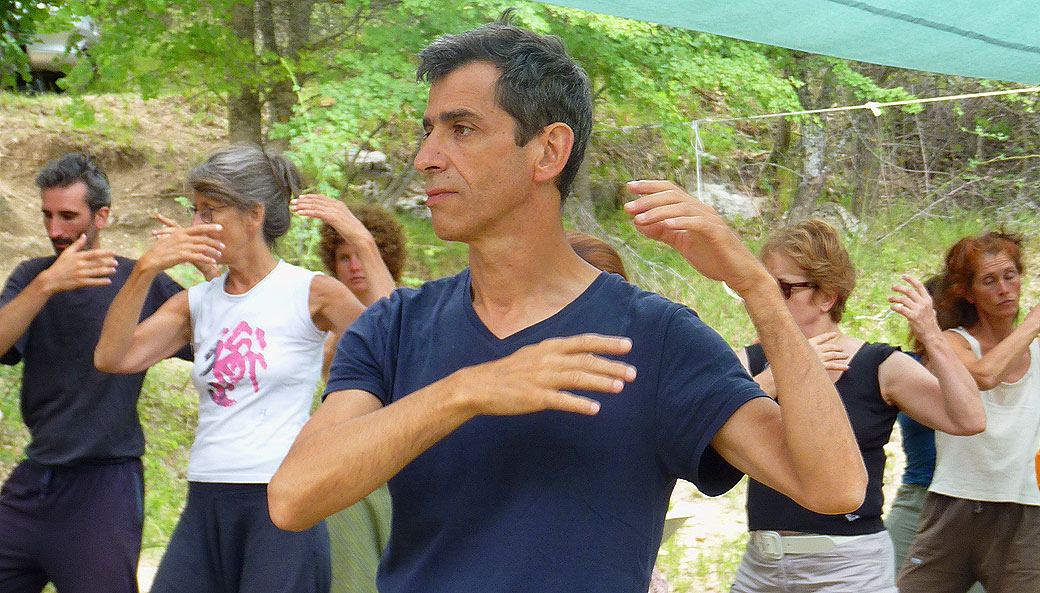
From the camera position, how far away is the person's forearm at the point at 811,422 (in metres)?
1.49

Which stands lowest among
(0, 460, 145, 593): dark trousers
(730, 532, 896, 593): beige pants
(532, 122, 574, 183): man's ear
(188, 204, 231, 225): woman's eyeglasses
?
(0, 460, 145, 593): dark trousers

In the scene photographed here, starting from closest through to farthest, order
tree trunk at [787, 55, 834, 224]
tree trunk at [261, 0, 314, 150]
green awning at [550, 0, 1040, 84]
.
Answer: green awning at [550, 0, 1040, 84] < tree trunk at [261, 0, 314, 150] < tree trunk at [787, 55, 834, 224]

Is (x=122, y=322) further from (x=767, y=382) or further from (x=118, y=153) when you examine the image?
(x=118, y=153)

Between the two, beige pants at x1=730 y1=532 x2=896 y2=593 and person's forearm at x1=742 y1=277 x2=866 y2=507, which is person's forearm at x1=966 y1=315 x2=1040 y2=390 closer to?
beige pants at x1=730 y1=532 x2=896 y2=593

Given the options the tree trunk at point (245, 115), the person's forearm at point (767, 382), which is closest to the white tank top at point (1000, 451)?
the person's forearm at point (767, 382)

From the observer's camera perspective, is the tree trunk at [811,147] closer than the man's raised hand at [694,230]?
No

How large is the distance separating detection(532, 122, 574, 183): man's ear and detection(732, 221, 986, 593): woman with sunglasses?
123 centimetres

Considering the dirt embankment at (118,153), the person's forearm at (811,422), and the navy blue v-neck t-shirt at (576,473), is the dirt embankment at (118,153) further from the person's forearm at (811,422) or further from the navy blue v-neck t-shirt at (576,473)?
the person's forearm at (811,422)

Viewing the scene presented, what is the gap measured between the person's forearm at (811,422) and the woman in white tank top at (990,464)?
2.34 m

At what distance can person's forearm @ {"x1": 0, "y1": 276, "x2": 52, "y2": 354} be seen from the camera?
3256 millimetres

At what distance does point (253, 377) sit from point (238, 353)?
0.29 feet

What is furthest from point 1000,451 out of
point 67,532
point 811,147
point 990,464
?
point 811,147

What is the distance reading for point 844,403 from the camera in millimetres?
3061

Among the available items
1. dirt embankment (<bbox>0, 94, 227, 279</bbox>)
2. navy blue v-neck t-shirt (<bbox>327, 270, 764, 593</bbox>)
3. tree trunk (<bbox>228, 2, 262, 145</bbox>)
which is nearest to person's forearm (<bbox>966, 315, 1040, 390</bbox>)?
navy blue v-neck t-shirt (<bbox>327, 270, 764, 593</bbox>)
